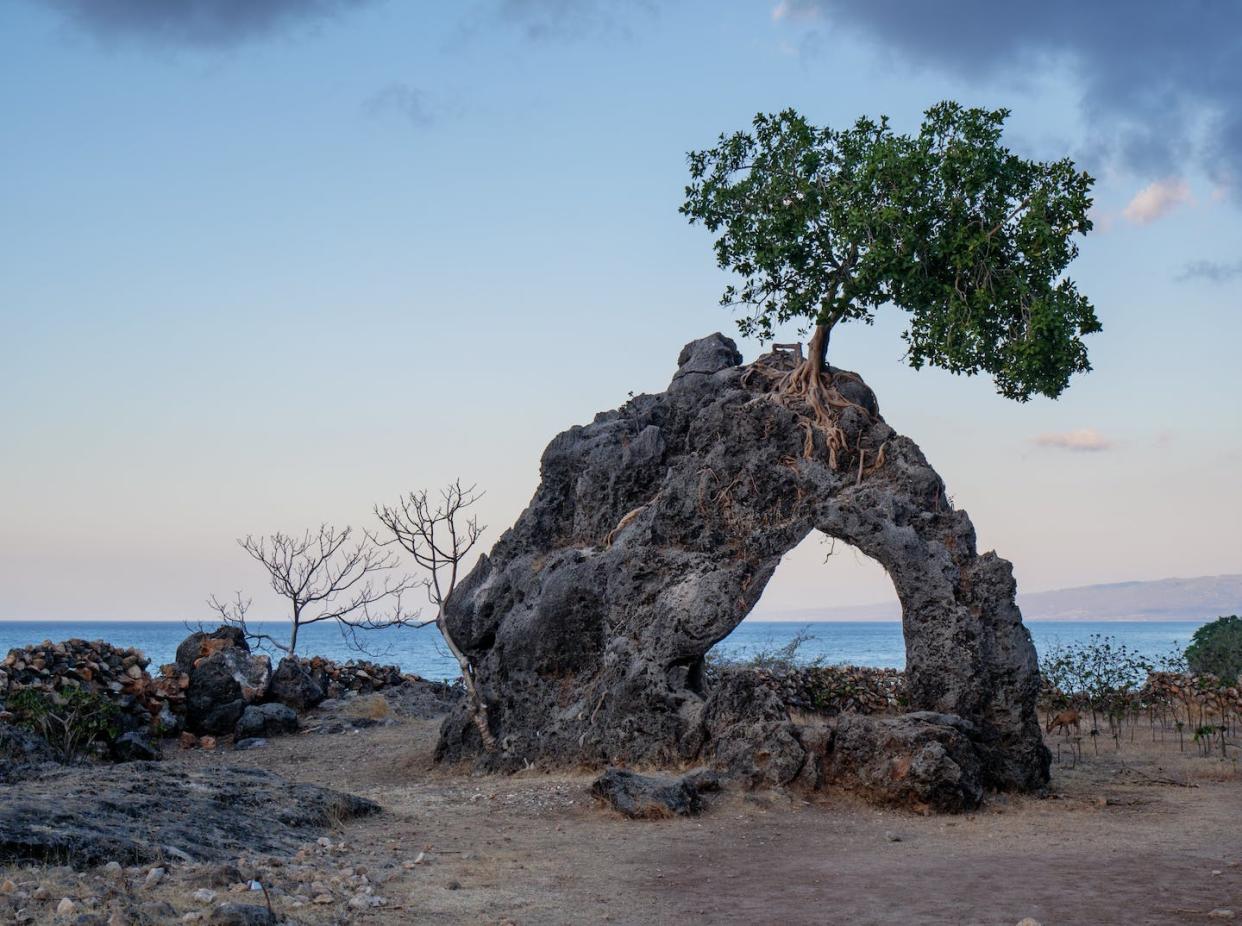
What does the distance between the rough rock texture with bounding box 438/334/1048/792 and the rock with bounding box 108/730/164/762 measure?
4.75 metres

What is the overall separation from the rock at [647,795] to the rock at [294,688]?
1191 cm

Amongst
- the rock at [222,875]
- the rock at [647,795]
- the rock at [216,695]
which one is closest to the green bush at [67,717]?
the rock at [216,695]

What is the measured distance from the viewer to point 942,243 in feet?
49.1

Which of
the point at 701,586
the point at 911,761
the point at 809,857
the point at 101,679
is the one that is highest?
the point at 701,586

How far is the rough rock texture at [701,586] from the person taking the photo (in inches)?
551

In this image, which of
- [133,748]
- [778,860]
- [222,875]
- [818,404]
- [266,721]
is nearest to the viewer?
[222,875]

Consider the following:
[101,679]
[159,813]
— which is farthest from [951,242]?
[101,679]

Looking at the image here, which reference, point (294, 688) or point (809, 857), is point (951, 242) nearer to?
point (809, 857)

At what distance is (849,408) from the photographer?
16.1m

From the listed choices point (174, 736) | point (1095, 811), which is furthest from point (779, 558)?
point (174, 736)

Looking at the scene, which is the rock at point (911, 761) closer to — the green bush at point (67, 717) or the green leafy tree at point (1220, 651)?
the green bush at point (67, 717)

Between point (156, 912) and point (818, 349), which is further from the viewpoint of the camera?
point (818, 349)

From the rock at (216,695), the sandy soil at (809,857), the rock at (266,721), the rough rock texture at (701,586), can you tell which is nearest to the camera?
the sandy soil at (809,857)

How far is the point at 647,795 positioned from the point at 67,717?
921 cm
